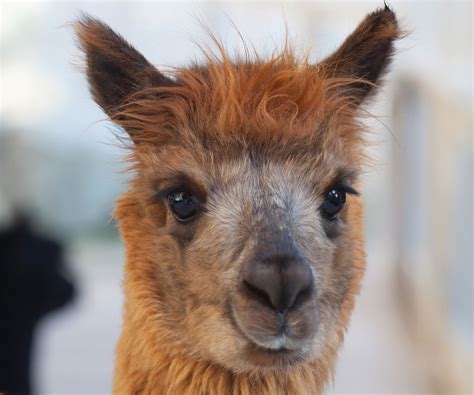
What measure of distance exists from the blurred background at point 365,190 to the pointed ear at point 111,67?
8.73 feet

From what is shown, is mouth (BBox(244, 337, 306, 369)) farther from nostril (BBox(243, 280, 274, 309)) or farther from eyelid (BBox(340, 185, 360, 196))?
eyelid (BBox(340, 185, 360, 196))

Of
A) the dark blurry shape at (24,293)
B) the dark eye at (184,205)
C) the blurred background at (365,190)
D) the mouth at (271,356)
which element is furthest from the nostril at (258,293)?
the blurred background at (365,190)

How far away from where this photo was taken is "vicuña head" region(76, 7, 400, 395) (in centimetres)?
194

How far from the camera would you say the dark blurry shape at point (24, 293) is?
446 cm

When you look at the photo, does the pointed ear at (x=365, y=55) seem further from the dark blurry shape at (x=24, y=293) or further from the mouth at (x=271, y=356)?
the dark blurry shape at (x=24, y=293)

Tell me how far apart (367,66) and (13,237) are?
3.17m

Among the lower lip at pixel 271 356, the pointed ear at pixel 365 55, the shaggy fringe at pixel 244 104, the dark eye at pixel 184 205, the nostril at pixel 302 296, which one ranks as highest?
the pointed ear at pixel 365 55

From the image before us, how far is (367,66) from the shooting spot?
7.53 feet

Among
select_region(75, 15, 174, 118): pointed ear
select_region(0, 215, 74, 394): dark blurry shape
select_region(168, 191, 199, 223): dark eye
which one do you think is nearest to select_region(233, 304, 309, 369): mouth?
select_region(168, 191, 199, 223): dark eye

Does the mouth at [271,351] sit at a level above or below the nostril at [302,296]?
below

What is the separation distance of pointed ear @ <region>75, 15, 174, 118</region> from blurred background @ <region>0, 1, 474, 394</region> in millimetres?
2661

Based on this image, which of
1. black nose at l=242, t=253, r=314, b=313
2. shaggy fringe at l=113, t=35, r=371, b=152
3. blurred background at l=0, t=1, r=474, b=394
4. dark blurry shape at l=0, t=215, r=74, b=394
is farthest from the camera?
blurred background at l=0, t=1, r=474, b=394

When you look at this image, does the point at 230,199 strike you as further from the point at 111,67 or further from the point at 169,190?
the point at 111,67

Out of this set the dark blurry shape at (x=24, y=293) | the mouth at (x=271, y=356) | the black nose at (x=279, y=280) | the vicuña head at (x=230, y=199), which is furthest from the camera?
the dark blurry shape at (x=24, y=293)
